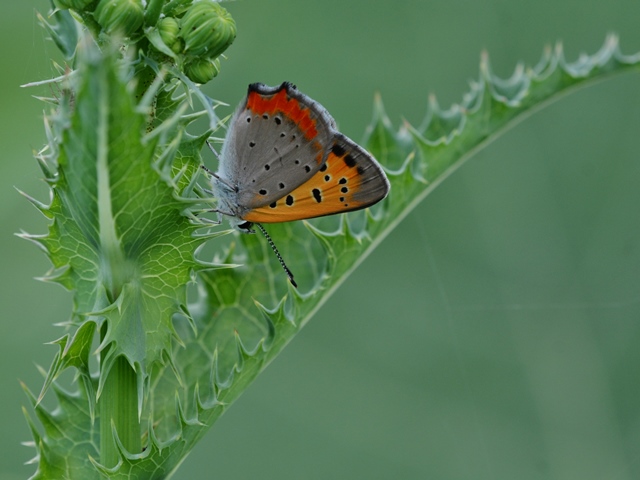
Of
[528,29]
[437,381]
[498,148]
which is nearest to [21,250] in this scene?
[437,381]

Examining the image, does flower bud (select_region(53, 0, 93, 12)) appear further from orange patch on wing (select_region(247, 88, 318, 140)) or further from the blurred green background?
the blurred green background

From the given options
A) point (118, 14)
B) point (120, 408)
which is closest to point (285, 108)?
point (118, 14)

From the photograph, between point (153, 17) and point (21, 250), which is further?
point (21, 250)

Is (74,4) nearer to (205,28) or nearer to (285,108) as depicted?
(205,28)

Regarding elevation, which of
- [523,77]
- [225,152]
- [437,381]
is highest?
[523,77]

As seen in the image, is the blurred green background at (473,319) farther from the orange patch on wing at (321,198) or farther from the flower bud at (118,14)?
the flower bud at (118,14)

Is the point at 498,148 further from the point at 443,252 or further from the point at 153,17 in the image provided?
the point at 153,17

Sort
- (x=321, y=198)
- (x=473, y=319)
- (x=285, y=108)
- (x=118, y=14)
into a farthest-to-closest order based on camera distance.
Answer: (x=473, y=319) < (x=321, y=198) < (x=285, y=108) < (x=118, y=14)
